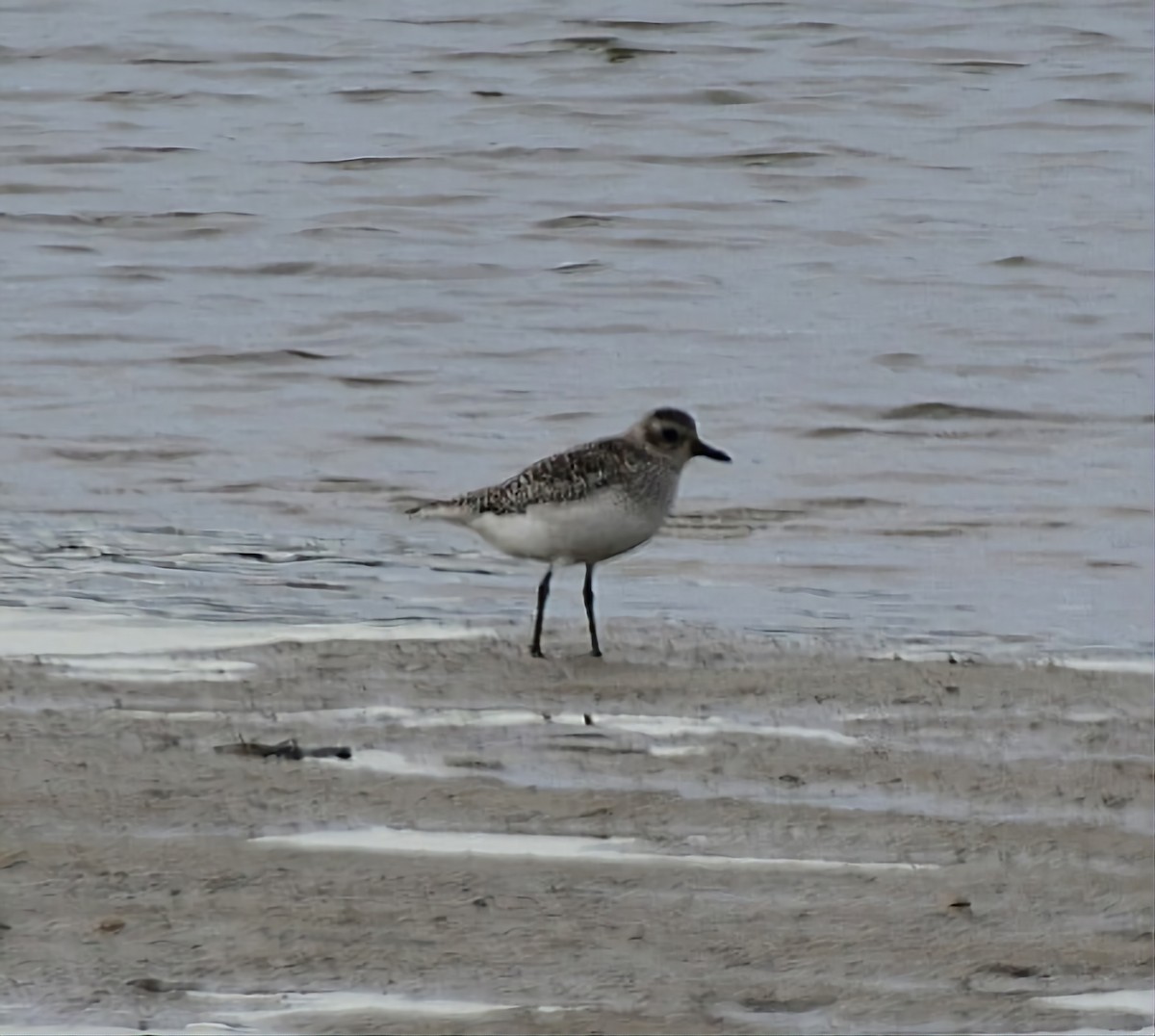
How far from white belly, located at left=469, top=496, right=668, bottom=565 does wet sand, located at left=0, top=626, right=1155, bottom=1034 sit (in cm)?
51

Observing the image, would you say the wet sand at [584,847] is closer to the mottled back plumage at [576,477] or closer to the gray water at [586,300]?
the mottled back plumage at [576,477]

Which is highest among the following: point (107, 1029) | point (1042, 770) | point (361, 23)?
point (107, 1029)

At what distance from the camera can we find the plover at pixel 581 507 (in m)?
8.68

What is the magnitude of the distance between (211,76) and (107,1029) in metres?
21.6

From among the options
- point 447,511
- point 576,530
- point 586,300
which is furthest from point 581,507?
point 586,300

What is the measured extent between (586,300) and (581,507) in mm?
8854

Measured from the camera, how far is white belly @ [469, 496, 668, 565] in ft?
28.5

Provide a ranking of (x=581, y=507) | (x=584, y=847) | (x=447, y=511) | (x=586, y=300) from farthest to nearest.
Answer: (x=586, y=300) → (x=447, y=511) → (x=581, y=507) → (x=584, y=847)

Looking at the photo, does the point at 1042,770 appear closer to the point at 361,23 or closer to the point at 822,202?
the point at 822,202

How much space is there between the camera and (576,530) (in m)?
8.67

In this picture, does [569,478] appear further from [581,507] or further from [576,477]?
[581,507]

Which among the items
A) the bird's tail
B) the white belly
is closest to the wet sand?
the white belly

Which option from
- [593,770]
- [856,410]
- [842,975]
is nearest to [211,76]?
[856,410]

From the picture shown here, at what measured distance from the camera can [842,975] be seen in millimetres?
5223
